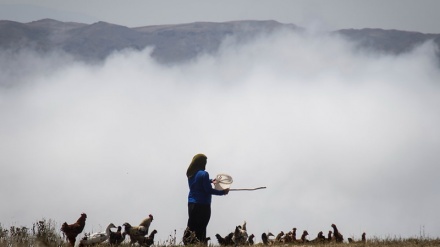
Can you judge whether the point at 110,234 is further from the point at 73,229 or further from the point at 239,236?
the point at 239,236

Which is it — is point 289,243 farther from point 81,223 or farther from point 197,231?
point 81,223

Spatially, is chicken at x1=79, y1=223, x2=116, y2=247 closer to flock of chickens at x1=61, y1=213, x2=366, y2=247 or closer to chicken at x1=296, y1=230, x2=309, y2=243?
flock of chickens at x1=61, y1=213, x2=366, y2=247

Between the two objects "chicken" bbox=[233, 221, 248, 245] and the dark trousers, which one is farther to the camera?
the dark trousers

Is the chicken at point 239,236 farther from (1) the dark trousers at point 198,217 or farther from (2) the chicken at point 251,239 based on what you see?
(1) the dark trousers at point 198,217

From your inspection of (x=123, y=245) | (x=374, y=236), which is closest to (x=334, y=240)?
(x=374, y=236)

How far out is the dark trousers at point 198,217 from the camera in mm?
19391

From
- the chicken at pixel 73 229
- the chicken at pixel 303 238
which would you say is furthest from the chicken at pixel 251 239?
the chicken at pixel 73 229

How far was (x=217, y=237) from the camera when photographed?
19.8 meters

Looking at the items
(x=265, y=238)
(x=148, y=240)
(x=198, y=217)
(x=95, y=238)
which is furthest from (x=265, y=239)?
(x=95, y=238)

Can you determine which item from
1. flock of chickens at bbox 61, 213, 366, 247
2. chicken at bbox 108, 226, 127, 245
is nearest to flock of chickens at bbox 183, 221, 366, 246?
flock of chickens at bbox 61, 213, 366, 247

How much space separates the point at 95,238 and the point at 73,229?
66 cm

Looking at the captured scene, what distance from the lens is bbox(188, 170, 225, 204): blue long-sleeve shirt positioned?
1912 centimetres

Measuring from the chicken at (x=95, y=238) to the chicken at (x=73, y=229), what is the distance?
0.39 m

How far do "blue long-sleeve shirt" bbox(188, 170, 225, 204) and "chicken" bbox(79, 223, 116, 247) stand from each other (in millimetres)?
2357
